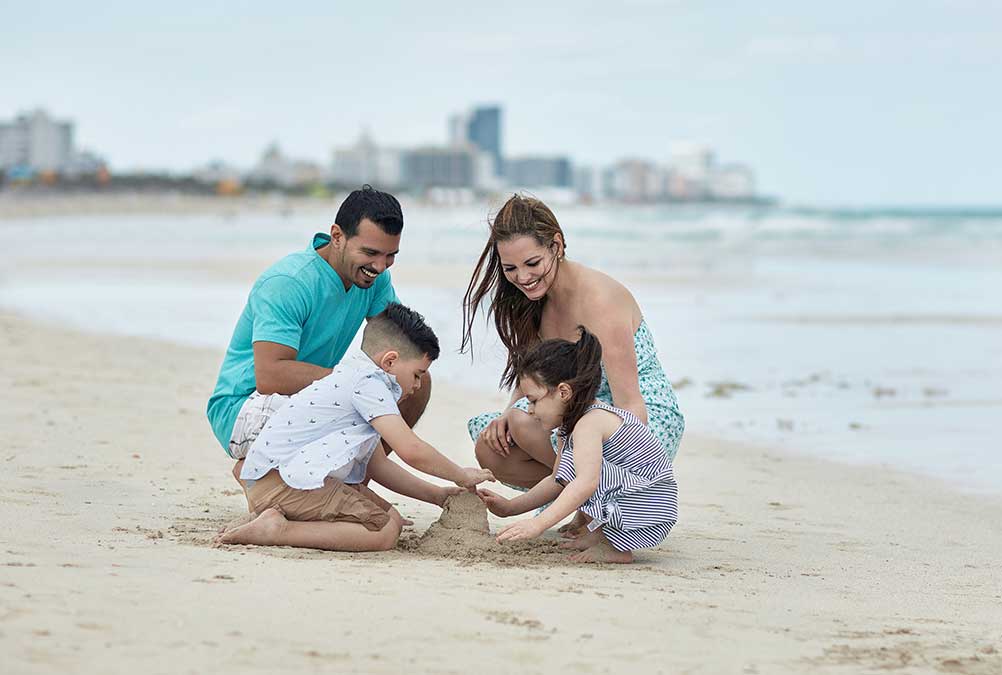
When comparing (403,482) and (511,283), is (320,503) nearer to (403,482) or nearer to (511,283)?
(403,482)

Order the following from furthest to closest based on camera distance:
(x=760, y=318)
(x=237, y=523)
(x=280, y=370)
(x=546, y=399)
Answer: (x=760, y=318), (x=280, y=370), (x=237, y=523), (x=546, y=399)

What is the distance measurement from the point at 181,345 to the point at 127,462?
16.1 feet

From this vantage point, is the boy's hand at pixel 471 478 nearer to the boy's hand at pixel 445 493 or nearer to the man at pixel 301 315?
the boy's hand at pixel 445 493

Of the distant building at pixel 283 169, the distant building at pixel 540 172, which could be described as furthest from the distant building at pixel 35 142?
the distant building at pixel 540 172

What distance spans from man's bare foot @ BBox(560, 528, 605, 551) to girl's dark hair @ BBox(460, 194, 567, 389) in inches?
24.4

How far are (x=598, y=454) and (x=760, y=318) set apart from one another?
9.56 metres

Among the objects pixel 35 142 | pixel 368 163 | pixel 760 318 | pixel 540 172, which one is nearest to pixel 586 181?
pixel 540 172

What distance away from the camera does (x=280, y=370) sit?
421 centimetres

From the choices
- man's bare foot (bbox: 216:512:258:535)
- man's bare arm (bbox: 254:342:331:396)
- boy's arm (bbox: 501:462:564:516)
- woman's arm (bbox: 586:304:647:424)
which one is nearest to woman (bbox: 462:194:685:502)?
woman's arm (bbox: 586:304:647:424)

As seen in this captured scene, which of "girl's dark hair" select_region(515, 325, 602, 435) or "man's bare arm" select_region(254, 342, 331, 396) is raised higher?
"girl's dark hair" select_region(515, 325, 602, 435)

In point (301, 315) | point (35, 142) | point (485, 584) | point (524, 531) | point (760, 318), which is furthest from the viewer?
point (35, 142)

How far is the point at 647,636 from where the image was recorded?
9.68 feet

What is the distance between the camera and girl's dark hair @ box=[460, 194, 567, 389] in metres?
4.16

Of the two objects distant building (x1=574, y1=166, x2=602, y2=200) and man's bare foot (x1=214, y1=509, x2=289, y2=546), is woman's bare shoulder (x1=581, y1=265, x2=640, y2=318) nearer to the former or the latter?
man's bare foot (x1=214, y1=509, x2=289, y2=546)
